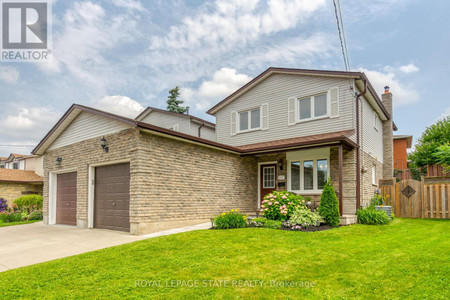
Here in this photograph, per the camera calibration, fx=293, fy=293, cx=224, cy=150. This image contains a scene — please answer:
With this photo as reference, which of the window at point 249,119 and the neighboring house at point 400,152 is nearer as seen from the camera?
the window at point 249,119

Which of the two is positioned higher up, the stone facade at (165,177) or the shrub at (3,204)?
the stone facade at (165,177)

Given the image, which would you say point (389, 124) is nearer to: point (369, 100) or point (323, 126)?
point (369, 100)

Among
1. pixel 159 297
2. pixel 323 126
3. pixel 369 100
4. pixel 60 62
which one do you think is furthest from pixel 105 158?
pixel 369 100

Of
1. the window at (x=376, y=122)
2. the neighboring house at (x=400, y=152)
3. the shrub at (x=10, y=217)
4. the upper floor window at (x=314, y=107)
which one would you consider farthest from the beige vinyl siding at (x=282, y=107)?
the neighboring house at (x=400, y=152)

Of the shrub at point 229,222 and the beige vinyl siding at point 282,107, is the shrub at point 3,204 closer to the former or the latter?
the beige vinyl siding at point 282,107

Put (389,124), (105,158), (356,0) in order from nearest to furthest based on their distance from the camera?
(356,0) < (105,158) < (389,124)

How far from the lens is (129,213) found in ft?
29.2

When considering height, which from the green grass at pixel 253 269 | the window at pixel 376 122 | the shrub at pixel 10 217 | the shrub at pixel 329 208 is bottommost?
the shrub at pixel 10 217

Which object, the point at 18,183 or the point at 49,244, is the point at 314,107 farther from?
the point at 18,183

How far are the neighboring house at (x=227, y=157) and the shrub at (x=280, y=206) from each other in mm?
1622

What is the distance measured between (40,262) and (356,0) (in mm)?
10367

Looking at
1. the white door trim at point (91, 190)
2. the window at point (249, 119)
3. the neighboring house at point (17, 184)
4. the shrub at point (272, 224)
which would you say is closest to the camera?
the shrub at point (272, 224)

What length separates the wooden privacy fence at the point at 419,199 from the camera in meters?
11.9

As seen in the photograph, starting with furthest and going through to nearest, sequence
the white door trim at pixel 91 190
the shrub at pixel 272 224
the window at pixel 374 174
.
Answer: the window at pixel 374 174 → the white door trim at pixel 91 190 → the shrub at pixel 272 224
